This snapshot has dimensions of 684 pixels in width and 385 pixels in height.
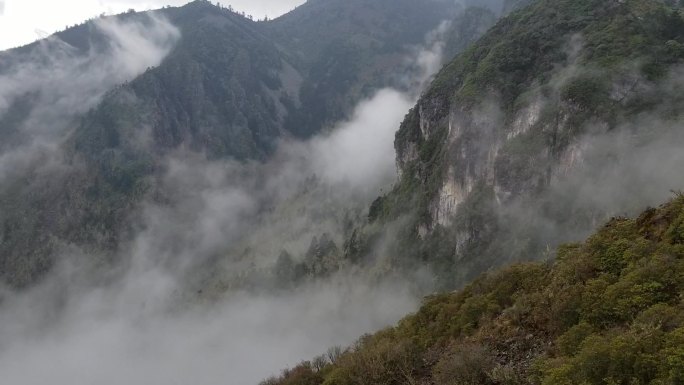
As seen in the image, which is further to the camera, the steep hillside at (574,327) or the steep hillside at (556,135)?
the steep hillside at (556,135)

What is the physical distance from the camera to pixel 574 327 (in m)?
30.3

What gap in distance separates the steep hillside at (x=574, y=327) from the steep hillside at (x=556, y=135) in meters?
68.3

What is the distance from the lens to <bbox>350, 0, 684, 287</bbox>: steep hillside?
118 meters

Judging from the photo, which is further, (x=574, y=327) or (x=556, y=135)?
(x=556, y=135)

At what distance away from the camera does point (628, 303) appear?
2977cm

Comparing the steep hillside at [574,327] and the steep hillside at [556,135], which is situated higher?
the steep hillside at [556,135]

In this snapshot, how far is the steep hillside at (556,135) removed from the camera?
11831cm

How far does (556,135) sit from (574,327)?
397 ft

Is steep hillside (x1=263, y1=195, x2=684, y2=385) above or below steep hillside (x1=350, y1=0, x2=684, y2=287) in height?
below

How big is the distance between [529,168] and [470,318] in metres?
110

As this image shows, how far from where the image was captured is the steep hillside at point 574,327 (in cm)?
2438

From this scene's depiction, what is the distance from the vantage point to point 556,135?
465 feet

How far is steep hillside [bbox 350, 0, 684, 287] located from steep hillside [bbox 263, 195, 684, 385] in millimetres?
68313

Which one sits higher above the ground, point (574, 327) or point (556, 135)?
point (556, 135)
